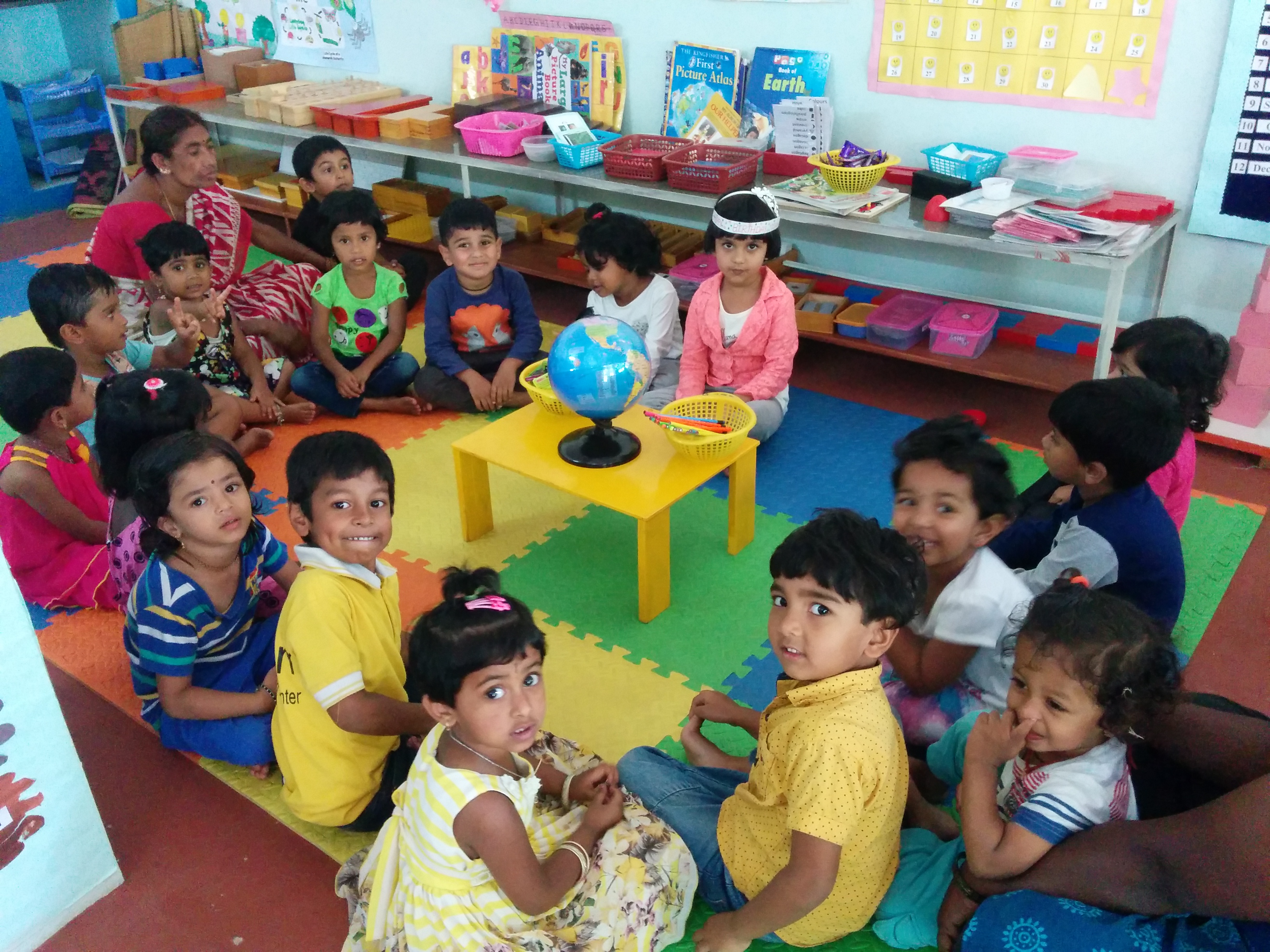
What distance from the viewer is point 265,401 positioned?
3.74 metres

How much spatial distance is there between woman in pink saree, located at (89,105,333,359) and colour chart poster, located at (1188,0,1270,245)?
3347 mm

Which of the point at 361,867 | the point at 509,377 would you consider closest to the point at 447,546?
the point at 509,377

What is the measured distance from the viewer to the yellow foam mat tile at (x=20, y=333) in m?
4.41

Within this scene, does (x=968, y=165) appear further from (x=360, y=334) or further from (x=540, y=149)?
(x=360, y=334)

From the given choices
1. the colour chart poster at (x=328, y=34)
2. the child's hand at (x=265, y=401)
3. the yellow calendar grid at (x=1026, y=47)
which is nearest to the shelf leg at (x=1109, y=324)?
the yellow calendar grid at (x=1026, y=47)

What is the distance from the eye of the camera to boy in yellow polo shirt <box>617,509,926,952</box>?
1.46 meters

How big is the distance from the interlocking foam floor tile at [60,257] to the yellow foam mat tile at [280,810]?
12.9 ft

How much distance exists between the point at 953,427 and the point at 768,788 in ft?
2.49

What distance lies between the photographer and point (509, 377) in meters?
3.73

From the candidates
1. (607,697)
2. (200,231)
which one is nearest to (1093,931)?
(607,697)

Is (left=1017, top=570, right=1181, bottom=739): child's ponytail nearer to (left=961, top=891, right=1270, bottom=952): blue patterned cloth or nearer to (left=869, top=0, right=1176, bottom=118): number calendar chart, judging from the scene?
(left=961, top=891, right=1270, bottom=952): blue patterned cloth

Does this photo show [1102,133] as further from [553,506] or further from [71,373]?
[71,373]

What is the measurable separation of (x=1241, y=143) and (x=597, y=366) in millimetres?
2313

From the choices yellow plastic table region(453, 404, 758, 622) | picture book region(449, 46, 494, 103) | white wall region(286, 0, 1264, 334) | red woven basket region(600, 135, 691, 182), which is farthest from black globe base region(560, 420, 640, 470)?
picture book region(449, 46, 494, 103)
